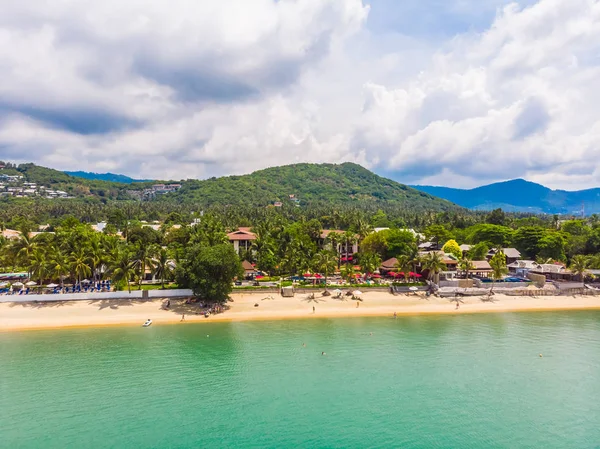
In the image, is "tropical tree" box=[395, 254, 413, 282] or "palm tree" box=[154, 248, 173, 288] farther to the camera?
"tropical tree" box=[395, 254, 413, 282]

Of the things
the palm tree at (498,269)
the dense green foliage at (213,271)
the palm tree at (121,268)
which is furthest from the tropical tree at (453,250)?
the palm tree at (121,268)

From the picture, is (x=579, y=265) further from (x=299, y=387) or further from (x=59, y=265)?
(x=59, y=265)

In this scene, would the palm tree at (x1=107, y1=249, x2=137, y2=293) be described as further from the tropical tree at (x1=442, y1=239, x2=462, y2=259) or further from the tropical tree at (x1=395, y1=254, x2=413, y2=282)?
the tropical tree at (x1=442, y1=239, x2=462, y2=259)


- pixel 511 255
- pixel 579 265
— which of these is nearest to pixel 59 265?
pixel 579 265

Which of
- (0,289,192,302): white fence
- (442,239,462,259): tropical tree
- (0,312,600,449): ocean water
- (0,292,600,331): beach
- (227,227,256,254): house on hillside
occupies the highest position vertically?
(227,227,256,254): house on hillside

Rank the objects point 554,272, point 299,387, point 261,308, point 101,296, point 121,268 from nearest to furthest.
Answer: point 299,387 → point 121,268 → point 261,308 → point 101,296 → point 554,272

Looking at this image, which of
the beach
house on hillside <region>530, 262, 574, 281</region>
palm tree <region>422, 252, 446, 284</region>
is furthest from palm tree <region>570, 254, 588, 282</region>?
palm tree <region>422, 252, 446, 284</region>

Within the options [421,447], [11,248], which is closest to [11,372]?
[11,248]
